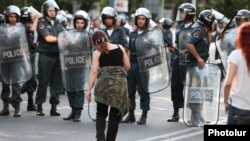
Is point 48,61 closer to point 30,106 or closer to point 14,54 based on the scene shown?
point 14,54

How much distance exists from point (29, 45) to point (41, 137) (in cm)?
279

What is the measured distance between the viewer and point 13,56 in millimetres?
12016

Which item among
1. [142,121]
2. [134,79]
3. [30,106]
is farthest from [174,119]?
[30,106]

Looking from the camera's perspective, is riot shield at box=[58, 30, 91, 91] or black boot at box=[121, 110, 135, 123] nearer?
black boot at box=[121, 110, 135, 123]

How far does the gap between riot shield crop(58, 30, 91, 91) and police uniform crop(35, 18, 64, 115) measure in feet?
0.68

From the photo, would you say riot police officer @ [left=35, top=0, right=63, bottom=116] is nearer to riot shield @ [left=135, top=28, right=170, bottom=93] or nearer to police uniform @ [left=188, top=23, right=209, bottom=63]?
riot shield @ [left=135, top=28, right=170, bottom=93]

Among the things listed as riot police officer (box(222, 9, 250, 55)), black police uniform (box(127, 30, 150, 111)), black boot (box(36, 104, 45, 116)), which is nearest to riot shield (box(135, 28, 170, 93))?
black police uniform (box(127, 30, 150, 111))

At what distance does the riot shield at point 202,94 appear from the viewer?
36.0ft

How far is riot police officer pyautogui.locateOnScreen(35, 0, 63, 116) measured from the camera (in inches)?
466

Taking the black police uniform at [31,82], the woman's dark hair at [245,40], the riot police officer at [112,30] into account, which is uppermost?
the woman's dark hair at [245,40]

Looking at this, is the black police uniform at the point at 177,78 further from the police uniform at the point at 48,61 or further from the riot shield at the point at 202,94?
the police uniform at the point at 48,61

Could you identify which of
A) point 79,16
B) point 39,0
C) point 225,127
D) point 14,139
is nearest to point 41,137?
point 14,139

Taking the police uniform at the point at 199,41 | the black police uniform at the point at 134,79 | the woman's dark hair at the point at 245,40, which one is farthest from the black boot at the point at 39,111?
the woman's dark hair at the point at 245,40

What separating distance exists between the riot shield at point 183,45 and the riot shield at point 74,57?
4.67 feet
